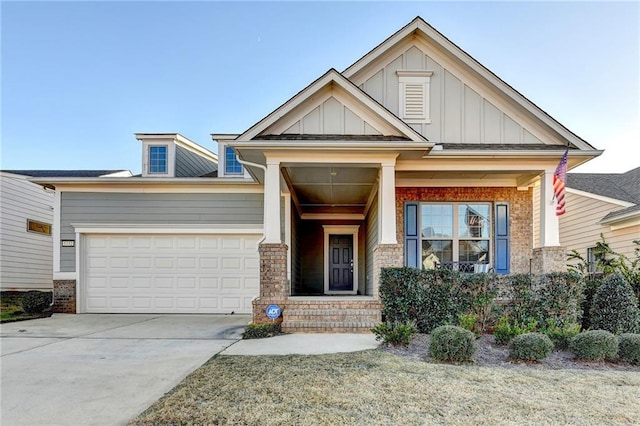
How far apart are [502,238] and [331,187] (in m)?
4.34

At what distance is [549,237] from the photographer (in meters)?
8.67

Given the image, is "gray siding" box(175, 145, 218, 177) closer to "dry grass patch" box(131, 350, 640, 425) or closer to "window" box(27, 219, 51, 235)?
"window" box(27, 219, 51, 235)

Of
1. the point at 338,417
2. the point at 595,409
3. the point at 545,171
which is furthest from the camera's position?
the point at 545,171

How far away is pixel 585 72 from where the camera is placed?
1206cm

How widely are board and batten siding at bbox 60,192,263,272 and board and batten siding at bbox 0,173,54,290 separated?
269 cm

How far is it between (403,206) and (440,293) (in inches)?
126

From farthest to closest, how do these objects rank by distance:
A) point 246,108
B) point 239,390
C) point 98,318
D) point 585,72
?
point 246,108
point 585,72
point 98,318
point 239,390

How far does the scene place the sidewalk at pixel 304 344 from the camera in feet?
19.7

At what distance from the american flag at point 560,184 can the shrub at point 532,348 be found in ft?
12.5

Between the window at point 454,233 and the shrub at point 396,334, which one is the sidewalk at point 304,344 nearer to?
the shrub at point 396,334

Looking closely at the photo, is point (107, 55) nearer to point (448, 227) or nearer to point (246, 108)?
point (246, 108)

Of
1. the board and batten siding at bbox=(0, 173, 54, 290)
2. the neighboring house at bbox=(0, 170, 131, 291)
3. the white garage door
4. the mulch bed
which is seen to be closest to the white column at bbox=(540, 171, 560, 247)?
the mulch bed

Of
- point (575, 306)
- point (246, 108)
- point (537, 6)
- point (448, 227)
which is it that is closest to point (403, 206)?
point (448, 227)

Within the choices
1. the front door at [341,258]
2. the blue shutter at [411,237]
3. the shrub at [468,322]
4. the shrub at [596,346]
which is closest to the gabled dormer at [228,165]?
the front door at [341,258]
